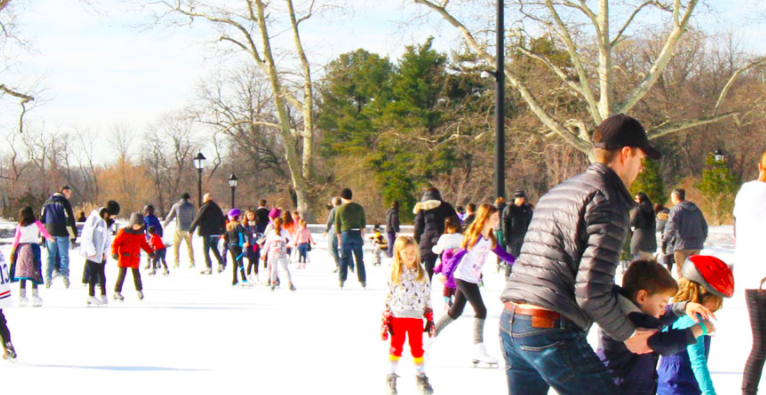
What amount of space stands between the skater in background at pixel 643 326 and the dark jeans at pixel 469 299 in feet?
11.0

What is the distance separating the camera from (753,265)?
5027mm

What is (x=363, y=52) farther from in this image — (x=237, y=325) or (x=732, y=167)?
(x=237, y=325)

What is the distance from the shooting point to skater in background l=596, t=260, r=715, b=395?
3020 mm

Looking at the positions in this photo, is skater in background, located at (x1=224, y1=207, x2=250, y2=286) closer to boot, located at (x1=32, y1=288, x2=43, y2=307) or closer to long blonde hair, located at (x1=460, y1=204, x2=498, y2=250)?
boot, located at (x1=32, y1=288, x2=43, y2=307)

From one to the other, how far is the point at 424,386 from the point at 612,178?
3.17 metres

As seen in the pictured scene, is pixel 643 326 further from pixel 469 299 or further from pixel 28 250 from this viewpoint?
pixel 28 250

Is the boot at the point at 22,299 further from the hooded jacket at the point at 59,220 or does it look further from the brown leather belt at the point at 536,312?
the brown leather belt at the point at 536,312

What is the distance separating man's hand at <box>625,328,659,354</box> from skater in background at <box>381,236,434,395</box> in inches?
115

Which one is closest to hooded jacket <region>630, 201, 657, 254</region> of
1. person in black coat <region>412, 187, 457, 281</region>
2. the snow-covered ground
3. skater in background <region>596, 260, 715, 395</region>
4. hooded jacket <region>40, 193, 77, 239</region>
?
the snow-covered ground

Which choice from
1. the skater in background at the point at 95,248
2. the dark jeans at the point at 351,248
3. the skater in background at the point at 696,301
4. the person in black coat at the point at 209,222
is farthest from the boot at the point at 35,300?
the skater in background at the point at 696,301

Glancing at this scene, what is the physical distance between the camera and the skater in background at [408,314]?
19.0ft

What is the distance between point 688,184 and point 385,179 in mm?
14199

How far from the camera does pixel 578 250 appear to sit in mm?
2865

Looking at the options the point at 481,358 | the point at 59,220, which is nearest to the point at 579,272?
the point at 481,358
